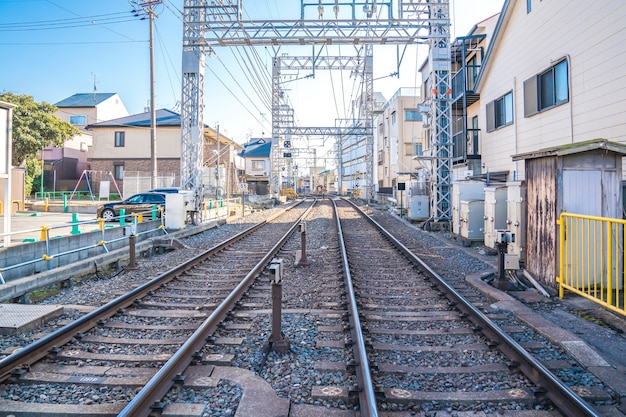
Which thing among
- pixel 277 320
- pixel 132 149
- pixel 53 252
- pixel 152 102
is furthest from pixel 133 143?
pixel 277 320

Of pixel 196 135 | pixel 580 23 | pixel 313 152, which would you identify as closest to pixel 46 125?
pixel 196 135

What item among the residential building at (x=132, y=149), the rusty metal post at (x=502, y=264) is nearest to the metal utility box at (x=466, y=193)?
the rusty metal post at (x=502, y=264)

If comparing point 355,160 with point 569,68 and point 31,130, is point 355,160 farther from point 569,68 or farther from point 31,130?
point 569,68

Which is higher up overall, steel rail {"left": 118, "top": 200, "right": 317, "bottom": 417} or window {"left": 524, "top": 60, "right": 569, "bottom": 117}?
window {"left": 524, "top": 60, "right": 569, "bottom": 117}

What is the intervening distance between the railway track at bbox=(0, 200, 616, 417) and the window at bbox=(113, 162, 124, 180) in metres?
35.9

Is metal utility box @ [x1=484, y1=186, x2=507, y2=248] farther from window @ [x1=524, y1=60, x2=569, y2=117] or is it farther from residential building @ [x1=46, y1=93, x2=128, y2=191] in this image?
residential building @ [x1=46, y1=93, x2=128, y2=191]

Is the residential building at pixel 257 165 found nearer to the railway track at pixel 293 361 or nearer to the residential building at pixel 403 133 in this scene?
the residential building at pixel 403 133

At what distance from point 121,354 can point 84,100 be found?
5913 cm

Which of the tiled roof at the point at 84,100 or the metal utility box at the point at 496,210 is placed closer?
the metal utility box at the point at 496,210

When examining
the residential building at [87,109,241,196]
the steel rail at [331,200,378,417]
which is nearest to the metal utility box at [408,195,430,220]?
the steel rail at [331,200,378,417]

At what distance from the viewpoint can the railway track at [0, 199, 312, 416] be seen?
3.73 metres

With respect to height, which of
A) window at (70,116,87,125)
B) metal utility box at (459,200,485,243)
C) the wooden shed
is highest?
window at (70,116,87,125)

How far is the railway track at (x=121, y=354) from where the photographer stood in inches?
147

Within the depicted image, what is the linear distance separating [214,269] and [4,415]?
603 centimetres
